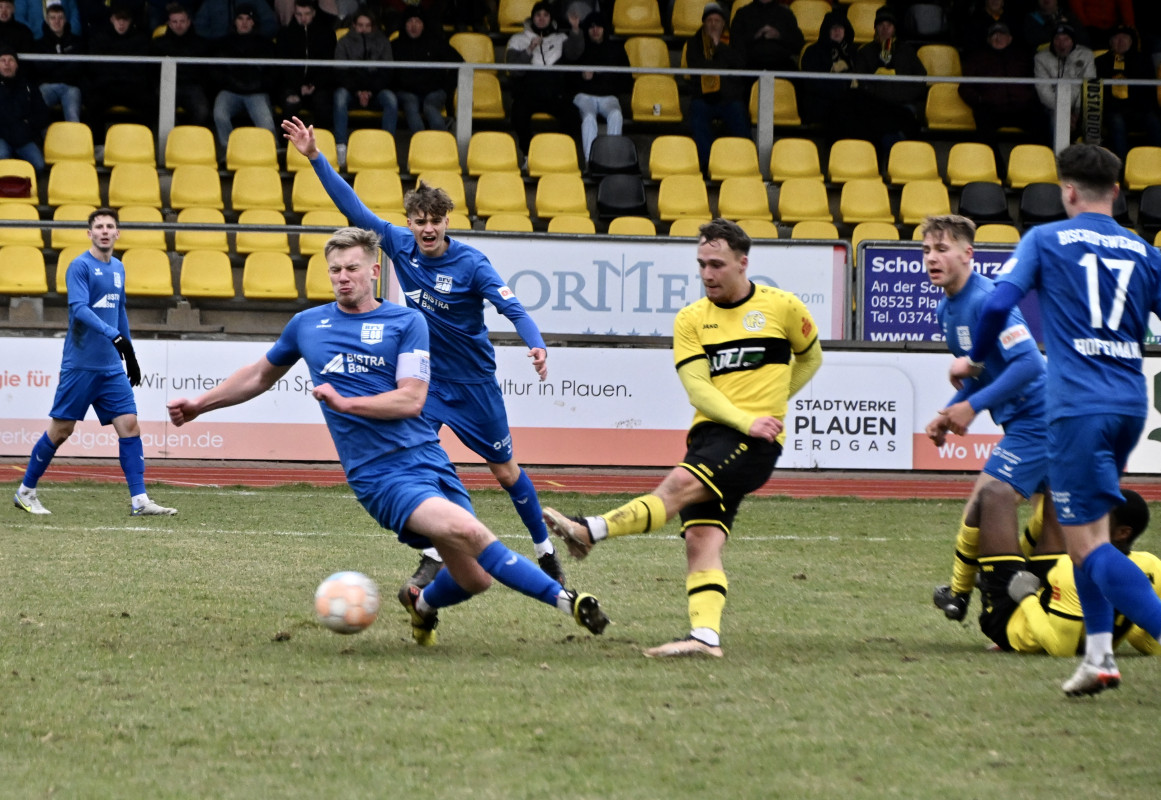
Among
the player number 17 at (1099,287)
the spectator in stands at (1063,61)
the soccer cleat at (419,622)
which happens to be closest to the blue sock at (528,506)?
the soccer cleat at (419,622)

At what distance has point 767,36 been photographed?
18266 millimetres

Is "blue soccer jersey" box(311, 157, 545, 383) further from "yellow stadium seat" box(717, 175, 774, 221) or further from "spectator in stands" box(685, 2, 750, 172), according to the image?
"spectator in stands" box(685, 2, 750, 172)

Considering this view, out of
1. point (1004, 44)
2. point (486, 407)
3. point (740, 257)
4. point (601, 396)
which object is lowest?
point (601, 396)

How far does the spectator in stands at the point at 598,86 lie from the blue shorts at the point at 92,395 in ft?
27.8

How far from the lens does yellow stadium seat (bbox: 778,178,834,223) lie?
1736cm

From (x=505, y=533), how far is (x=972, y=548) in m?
4.38

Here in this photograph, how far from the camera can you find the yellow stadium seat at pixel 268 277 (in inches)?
620

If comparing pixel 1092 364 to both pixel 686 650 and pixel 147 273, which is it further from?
pixel 147 273

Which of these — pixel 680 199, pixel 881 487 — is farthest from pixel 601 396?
pixel 680 199

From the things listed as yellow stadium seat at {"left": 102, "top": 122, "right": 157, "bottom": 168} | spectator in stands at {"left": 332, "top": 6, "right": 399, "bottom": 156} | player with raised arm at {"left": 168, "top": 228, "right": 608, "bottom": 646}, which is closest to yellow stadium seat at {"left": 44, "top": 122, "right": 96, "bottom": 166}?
yellow stadium seat at {"left": 102, "top": 122, "right": 157, "bottom": 168}

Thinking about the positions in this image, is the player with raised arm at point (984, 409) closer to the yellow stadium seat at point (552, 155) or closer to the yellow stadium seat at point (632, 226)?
the yellow stadium seat at point (632, 226)

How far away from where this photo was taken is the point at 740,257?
575 cm

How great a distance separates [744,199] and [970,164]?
338cm

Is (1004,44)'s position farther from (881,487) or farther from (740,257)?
(740,257)
